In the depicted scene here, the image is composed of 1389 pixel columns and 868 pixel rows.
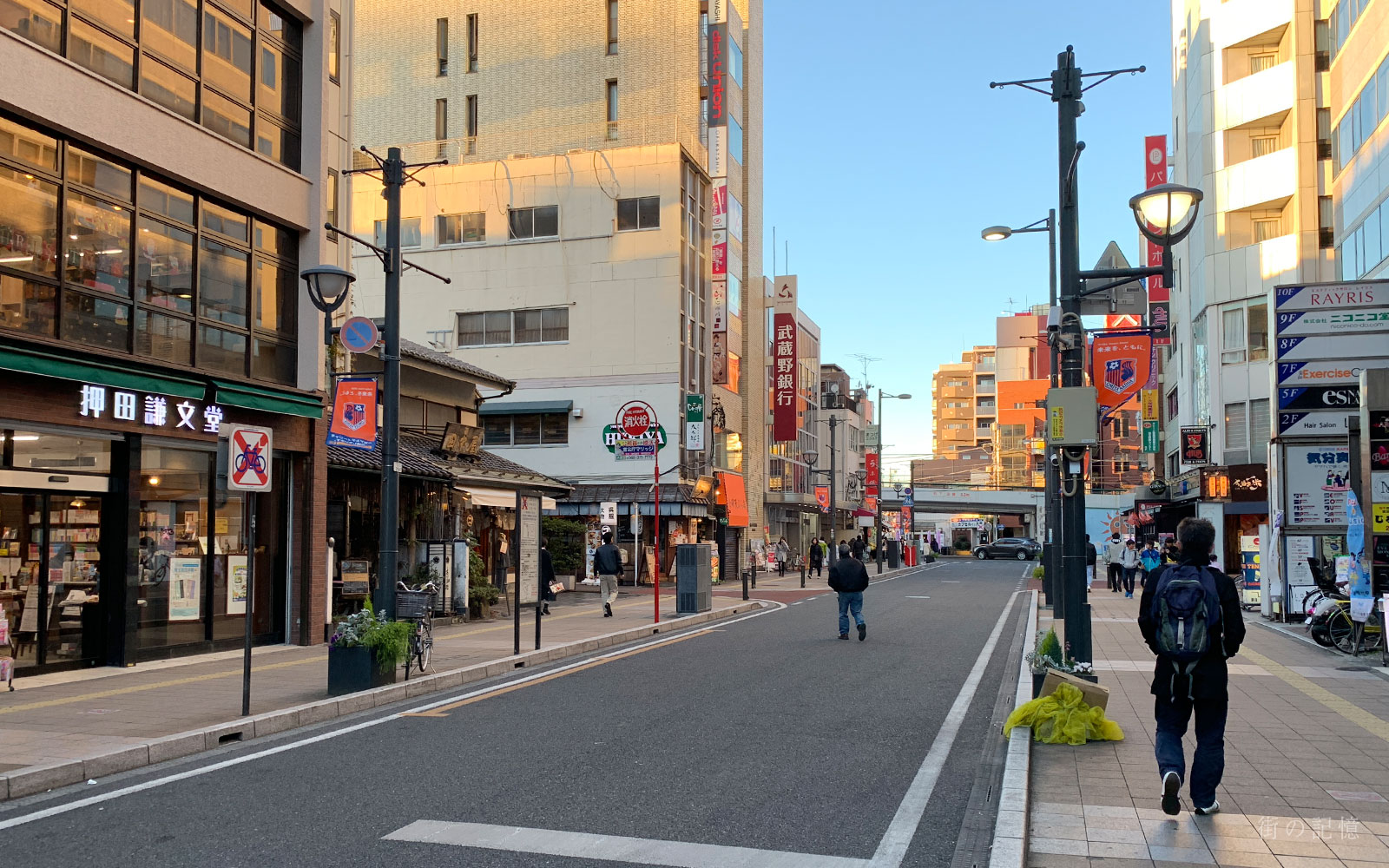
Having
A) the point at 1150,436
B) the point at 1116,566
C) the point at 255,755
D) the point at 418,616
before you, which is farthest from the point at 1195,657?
the point at 1150,436

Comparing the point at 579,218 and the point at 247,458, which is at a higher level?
the point at 579,218

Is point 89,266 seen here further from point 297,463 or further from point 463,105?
point 463,105

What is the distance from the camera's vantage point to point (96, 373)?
13.4 metres

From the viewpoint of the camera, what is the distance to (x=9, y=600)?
13078mm

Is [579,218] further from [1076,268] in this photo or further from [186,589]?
[1076,268]

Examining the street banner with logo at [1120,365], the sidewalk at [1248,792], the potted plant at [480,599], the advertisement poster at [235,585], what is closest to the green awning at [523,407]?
the potted plant at [480,599]

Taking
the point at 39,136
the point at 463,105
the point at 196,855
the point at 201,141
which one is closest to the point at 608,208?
the point at 463,105

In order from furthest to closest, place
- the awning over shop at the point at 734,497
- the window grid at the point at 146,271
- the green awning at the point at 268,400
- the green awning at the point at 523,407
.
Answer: the awning over shop at the point at 734,497 → the green awning at the point at 523,407 → the green awning at the point at 268,400 → the window grid at the point at 146,271

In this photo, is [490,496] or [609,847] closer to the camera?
[609,847]

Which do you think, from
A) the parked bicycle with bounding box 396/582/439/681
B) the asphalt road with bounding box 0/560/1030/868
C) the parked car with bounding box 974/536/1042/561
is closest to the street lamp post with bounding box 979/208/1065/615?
the asphalt road with bounding box 0/560/1030/868

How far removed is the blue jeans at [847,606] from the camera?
18.9m

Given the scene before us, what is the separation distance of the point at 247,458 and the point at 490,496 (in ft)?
47.6

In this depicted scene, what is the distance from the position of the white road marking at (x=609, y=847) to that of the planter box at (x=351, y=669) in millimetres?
5709

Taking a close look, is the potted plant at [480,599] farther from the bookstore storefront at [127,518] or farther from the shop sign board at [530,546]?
the bookstore storefront at [127,518]
